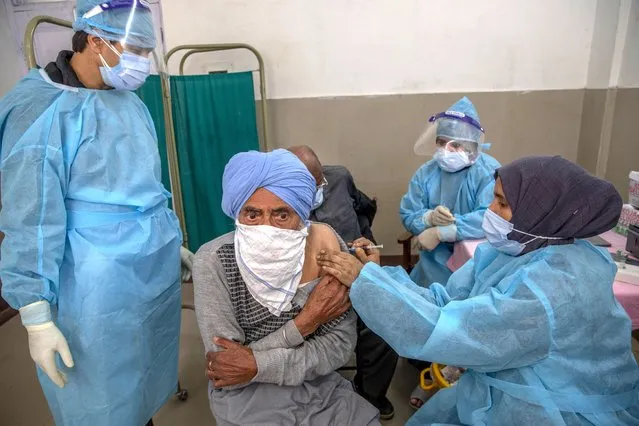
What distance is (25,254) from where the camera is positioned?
3.91ft

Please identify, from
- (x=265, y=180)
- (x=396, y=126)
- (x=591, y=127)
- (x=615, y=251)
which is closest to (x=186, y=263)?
(x=265, y=180)

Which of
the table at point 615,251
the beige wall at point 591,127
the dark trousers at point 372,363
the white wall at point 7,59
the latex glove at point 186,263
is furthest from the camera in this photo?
the white wall at point 7,59

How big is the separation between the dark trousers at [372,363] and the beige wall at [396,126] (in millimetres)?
1793

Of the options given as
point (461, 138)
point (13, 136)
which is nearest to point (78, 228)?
point (13, 136)

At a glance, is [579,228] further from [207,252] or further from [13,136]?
[13,136]

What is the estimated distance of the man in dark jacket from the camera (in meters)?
1.75

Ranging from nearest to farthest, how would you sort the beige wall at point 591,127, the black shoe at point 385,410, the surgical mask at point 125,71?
the surgical mask at point 125,71
the black shoe at point 385,410
the beige wall at point 591,127

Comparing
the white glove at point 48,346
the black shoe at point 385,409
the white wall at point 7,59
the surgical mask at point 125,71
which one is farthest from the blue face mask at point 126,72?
the white wall at point 7,59

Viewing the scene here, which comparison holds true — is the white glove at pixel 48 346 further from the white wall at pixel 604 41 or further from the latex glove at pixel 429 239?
the white wall at pixel 604 41

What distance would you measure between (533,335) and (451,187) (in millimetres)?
1474

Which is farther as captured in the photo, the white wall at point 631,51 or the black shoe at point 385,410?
the white wall at point 631,51

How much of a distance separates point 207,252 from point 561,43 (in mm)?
3058

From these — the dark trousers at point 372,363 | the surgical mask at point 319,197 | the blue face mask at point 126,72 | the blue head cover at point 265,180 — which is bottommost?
the dark trousers at point 372,363

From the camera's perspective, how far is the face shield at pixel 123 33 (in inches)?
52.0
